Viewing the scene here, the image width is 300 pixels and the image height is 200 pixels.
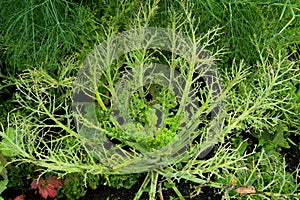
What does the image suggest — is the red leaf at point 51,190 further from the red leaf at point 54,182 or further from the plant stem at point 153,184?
the plant stem at point 153,184

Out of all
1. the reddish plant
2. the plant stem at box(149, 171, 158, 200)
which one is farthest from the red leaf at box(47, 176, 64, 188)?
the plant stem at box(149, 171, 158, 200)

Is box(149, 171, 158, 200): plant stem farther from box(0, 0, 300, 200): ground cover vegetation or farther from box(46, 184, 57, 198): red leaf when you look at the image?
box(46, 184, 57, 198): red leaf

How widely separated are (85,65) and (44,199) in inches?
20.6

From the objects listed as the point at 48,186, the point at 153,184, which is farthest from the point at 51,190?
the point at 153,184

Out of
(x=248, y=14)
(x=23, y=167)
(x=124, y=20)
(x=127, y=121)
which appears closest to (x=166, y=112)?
(x=127, y=121)

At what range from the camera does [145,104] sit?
154 centimetres

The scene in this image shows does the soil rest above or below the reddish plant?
below

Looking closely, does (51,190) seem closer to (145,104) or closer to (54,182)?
(54,182)

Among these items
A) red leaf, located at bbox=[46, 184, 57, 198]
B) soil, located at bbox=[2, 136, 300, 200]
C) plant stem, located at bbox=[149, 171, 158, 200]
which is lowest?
soil, located at bbox=[2, 136, 300, 200]

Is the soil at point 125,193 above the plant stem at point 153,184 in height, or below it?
below

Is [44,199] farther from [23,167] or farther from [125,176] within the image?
[125,176]

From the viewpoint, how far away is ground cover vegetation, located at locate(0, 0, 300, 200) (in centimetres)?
139

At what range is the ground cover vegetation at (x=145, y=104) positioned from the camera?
4.57 ft

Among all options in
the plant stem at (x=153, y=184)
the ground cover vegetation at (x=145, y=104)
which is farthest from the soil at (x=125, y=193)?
the plant stem at (x=153, y=184)
